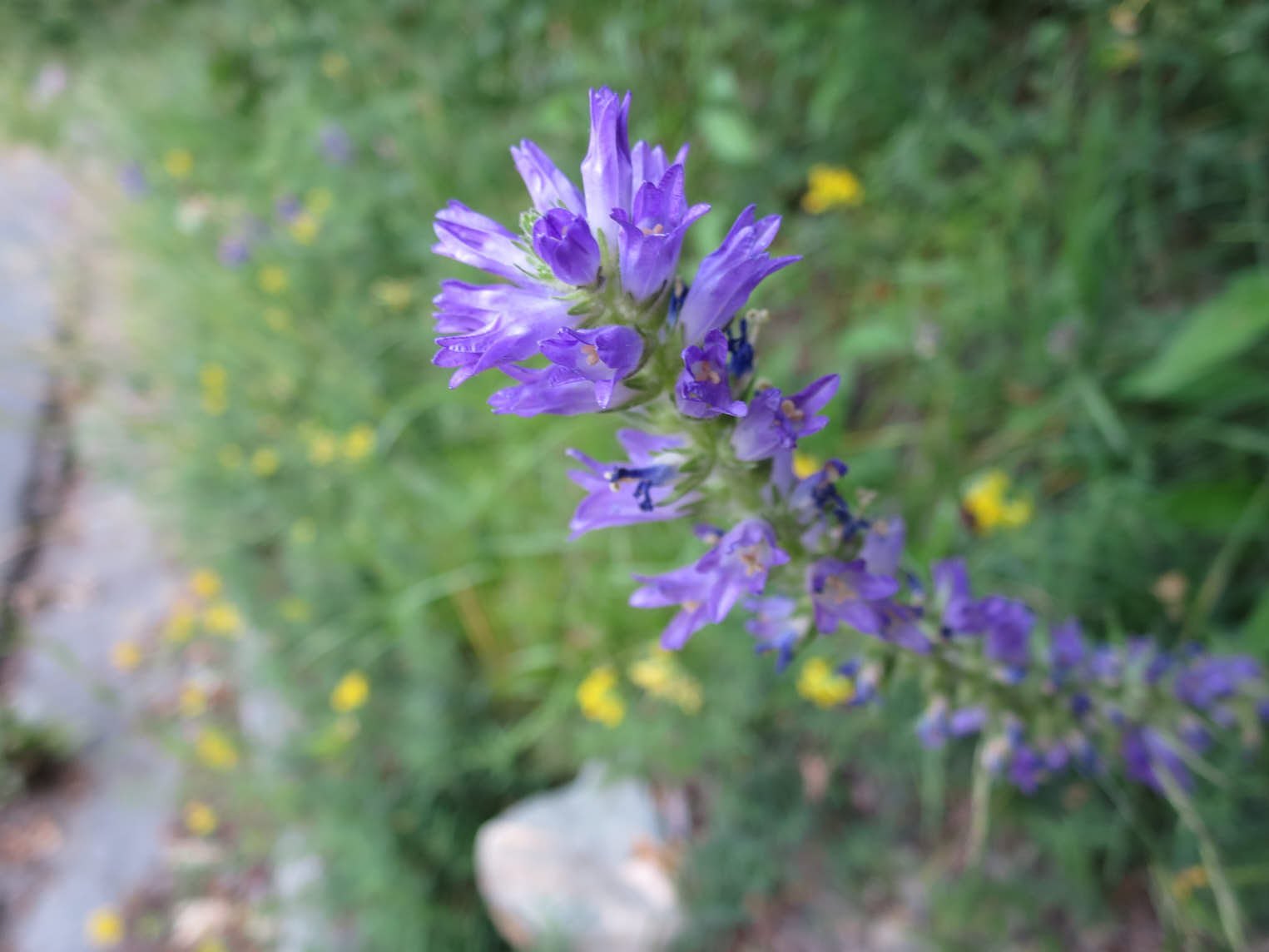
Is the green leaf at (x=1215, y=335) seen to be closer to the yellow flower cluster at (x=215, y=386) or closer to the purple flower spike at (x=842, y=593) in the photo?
the purple flower spike at (x=842, y=593)

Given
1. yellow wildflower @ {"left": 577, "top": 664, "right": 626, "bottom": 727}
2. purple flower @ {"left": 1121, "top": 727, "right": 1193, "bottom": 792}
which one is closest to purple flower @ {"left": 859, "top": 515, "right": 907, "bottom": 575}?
purple flower @ {"left": 1121, "top": 727, "right": 1193, "bottom": 792}

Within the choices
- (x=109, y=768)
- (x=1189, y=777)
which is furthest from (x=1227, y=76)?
(x=109, y=768)

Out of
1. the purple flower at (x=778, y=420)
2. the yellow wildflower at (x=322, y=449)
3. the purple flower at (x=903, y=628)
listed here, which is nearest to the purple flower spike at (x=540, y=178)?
the purple flower at (x=778, y=420)

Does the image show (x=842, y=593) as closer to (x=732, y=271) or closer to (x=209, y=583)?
(x=732, y=271)

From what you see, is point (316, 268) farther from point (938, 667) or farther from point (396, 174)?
point (938, 667)

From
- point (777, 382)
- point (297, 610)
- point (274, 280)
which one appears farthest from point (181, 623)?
point (777, 382)

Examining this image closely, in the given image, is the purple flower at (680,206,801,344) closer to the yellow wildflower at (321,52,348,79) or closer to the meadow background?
the meadow background
